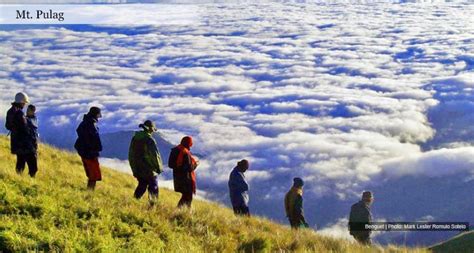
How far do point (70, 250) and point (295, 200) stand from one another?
7872mm

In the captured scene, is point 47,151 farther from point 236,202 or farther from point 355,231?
point 355,231

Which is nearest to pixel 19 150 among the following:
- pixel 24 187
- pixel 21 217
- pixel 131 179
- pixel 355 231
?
pixel 24 187

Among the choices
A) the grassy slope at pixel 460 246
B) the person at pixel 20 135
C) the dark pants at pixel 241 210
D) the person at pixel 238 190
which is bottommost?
the grassy slope at pixel 460 246

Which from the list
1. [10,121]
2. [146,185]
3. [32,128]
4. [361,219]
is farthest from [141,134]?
[361,219]

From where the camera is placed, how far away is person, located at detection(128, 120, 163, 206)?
1228 centimetres

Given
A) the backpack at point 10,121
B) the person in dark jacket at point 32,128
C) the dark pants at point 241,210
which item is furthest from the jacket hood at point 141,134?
the dark pants at point 241,210

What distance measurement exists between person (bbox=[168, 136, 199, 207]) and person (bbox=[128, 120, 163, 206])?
320 millimetres

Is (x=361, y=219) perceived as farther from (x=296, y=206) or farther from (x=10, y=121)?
(x=10, y=121)

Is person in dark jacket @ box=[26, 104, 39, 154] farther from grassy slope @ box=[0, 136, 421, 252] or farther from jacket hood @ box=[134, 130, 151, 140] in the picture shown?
jacket hood @ box=[134, 130, 151, 140]

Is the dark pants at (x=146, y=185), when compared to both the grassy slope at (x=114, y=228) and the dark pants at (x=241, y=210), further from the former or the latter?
the dark pants at (x=241, y=210)

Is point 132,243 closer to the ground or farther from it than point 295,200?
farther from it

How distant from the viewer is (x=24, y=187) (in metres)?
9.88

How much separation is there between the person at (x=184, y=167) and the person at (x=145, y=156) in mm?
320

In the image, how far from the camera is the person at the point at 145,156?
12.3 m
